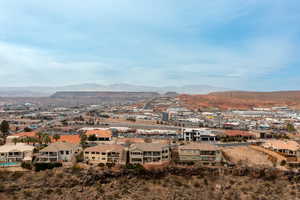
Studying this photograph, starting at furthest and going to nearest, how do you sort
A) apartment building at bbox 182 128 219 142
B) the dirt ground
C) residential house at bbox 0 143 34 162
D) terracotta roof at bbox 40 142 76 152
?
apartment building at bbox 182 128 219 142 → the dirt ground → terracotta roof at bbox 40 142 76 152 → residential house at bbox 0 143 34 162

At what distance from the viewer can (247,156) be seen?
39.8 meters

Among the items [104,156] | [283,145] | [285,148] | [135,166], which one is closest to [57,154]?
[104,156]

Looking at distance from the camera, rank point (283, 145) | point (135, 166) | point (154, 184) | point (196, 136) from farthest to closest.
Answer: point (196, 136), point (283, 145), point (135, 166), point (154, 184)

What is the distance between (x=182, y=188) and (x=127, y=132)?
1161 inches

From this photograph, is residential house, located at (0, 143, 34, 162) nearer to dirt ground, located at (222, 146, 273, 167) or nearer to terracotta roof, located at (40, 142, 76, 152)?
terracotta roof, located at (40, 142, 76, 152)

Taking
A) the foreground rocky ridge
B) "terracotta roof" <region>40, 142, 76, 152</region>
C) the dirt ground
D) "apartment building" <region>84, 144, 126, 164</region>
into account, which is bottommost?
the foreground rocky ridge

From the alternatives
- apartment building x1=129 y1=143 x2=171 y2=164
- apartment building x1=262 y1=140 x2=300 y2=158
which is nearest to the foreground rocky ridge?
apartment building x1=129 y1=143 x2=171 y2=164

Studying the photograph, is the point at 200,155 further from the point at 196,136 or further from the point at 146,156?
the point at 196,136

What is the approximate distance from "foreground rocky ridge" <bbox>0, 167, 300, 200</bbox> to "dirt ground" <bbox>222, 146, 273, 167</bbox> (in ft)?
8.82

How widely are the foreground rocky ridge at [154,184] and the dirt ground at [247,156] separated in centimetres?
269

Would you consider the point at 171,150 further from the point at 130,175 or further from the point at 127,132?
the point at 127,132

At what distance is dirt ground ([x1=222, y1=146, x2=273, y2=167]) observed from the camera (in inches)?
1468

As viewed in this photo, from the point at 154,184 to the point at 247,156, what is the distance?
17623 millimetres

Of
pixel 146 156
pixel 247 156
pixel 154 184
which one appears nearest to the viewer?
pixel 154 184
